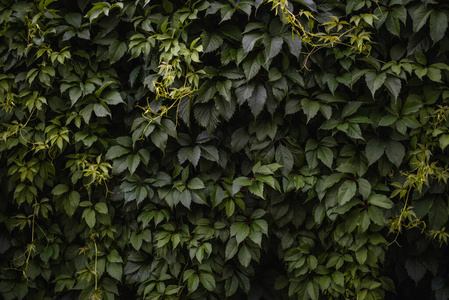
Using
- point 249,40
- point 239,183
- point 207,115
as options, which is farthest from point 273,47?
point 239,183

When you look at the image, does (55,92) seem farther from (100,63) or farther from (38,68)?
(100,63)

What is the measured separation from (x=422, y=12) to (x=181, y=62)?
1.30 m

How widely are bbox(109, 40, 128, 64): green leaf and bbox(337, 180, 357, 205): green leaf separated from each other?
57.5 inches

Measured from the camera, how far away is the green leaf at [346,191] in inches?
81.9

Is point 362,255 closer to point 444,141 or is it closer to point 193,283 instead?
point 444,141

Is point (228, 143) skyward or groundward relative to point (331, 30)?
groundward

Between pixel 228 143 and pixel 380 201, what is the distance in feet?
2.95

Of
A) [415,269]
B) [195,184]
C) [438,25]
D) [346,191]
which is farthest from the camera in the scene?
[415,269]

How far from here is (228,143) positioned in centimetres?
231

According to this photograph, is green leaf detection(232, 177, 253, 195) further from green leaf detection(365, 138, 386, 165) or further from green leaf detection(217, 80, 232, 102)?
green leaf detection(365, 138, 386, 165)

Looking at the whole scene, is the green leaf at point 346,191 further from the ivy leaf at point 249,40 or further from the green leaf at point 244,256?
the ivy leaf at point 249,40

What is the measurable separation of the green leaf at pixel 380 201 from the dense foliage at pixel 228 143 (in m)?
0.02

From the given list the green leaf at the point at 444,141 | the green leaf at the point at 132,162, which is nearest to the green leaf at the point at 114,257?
the green leaf at the point at 132,162

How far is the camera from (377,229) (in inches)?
85.1
